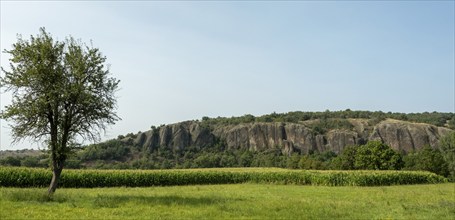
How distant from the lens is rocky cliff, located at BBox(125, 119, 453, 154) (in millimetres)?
140000

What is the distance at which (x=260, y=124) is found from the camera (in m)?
160

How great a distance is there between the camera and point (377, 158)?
284 ft

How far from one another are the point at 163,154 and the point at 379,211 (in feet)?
375

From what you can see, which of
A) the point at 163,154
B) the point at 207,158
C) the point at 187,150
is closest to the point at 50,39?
the point at 207,158

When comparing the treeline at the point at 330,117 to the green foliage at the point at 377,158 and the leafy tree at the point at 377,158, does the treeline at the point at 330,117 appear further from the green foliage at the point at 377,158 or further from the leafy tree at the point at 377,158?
the leafy tree at the point at 377,158

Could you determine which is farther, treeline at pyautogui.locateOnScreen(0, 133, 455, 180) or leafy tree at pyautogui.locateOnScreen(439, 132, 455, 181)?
treeline at pyautogui.locateOnScreen(0, 133, 455, 180)

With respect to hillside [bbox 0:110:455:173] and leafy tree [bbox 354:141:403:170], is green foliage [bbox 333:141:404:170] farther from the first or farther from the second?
hillside [bbox 0:110:455:173]

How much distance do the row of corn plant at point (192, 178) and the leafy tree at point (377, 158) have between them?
2047cm

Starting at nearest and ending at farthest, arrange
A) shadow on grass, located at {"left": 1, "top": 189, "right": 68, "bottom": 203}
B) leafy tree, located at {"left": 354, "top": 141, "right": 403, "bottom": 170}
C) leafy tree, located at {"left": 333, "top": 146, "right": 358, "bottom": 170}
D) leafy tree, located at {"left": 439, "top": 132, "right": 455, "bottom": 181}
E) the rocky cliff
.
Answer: shadow on grass, located at {"left": 1, "top": 189, "right": 68, "bottom": 203}, leafy tree, located at {"left": 439, "top": 132, "right": 455, "bottom": 181}, leafy tree, located at {"left": 354, "top": 141, "right": 403, "bottom": 170}, leafy tree, located at {"left": 333, "top": 146, "right": 358, "bottom": 170}, the rocky cliff

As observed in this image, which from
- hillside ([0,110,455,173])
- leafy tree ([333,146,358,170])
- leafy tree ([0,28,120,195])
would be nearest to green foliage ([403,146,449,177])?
leafy tree ([333,146,358,170])

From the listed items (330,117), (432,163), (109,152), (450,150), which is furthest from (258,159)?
(450,150)

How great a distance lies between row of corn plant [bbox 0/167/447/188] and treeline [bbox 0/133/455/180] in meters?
11.1

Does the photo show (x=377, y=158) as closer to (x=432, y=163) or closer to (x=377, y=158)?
(x=377, y=158)

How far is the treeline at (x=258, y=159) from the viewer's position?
79.0 meters
